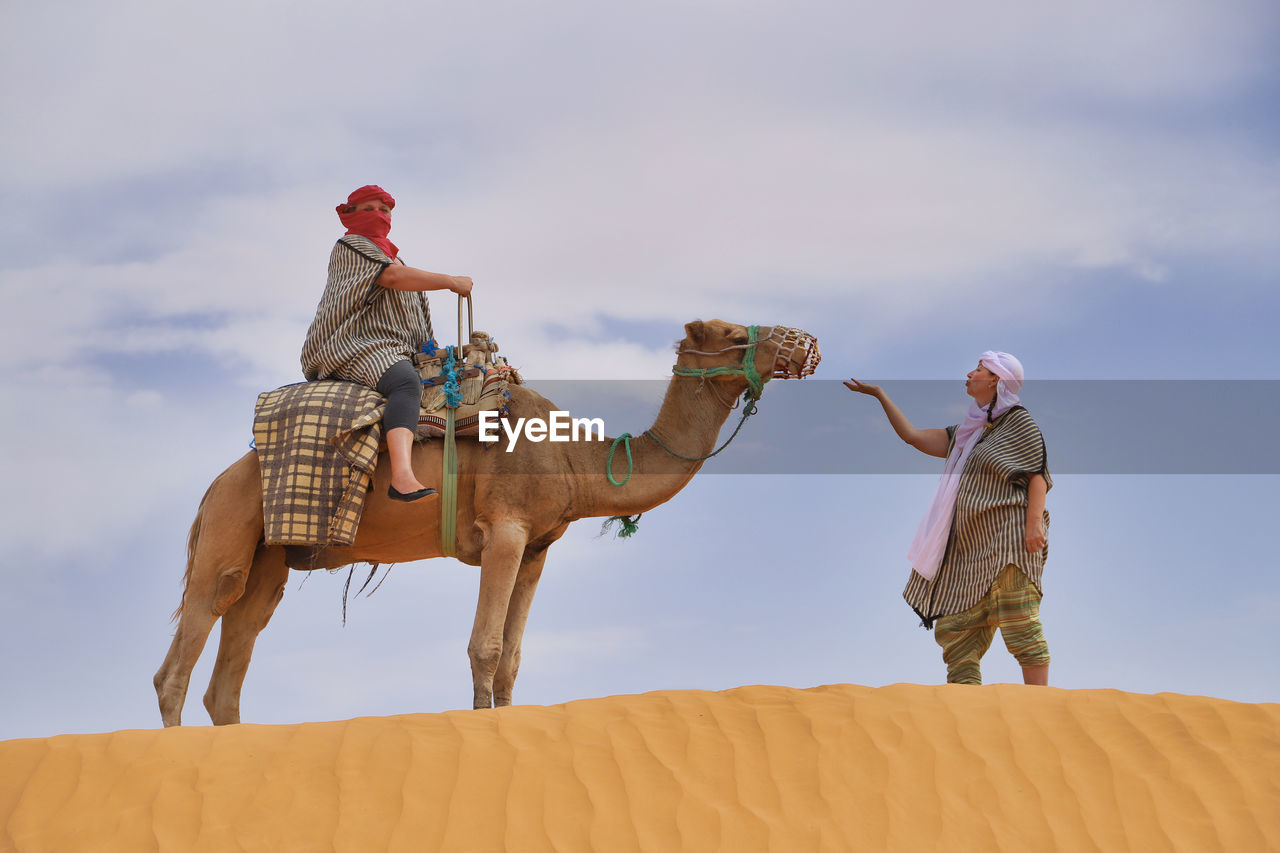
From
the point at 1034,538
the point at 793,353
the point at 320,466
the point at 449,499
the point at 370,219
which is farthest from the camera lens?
the point at 370,219

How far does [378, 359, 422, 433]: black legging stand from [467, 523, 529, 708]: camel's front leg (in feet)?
3.00

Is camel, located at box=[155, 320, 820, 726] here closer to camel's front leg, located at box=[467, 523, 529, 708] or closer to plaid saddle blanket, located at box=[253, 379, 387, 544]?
camel's front leg, located at box=[467, 523, 529, 708]

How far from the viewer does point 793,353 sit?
8992mm

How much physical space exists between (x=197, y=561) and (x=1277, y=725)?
701cm

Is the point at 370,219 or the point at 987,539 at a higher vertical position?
the point at 370,219

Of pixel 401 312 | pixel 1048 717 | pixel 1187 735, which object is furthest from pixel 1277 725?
pixel 401 312

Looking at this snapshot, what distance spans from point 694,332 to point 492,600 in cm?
244

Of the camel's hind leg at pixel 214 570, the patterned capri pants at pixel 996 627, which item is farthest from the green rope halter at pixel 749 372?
the camel's hind leg at pixel 214 570

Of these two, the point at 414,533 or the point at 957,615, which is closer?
the point at 957,615

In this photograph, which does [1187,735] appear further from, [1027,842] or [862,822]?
[862,822]

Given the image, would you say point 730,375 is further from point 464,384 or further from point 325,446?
point 325,446

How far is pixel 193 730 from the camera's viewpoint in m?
7.47

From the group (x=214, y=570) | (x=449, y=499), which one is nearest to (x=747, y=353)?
(x=449, y=499)

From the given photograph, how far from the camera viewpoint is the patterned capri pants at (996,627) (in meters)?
7.91
